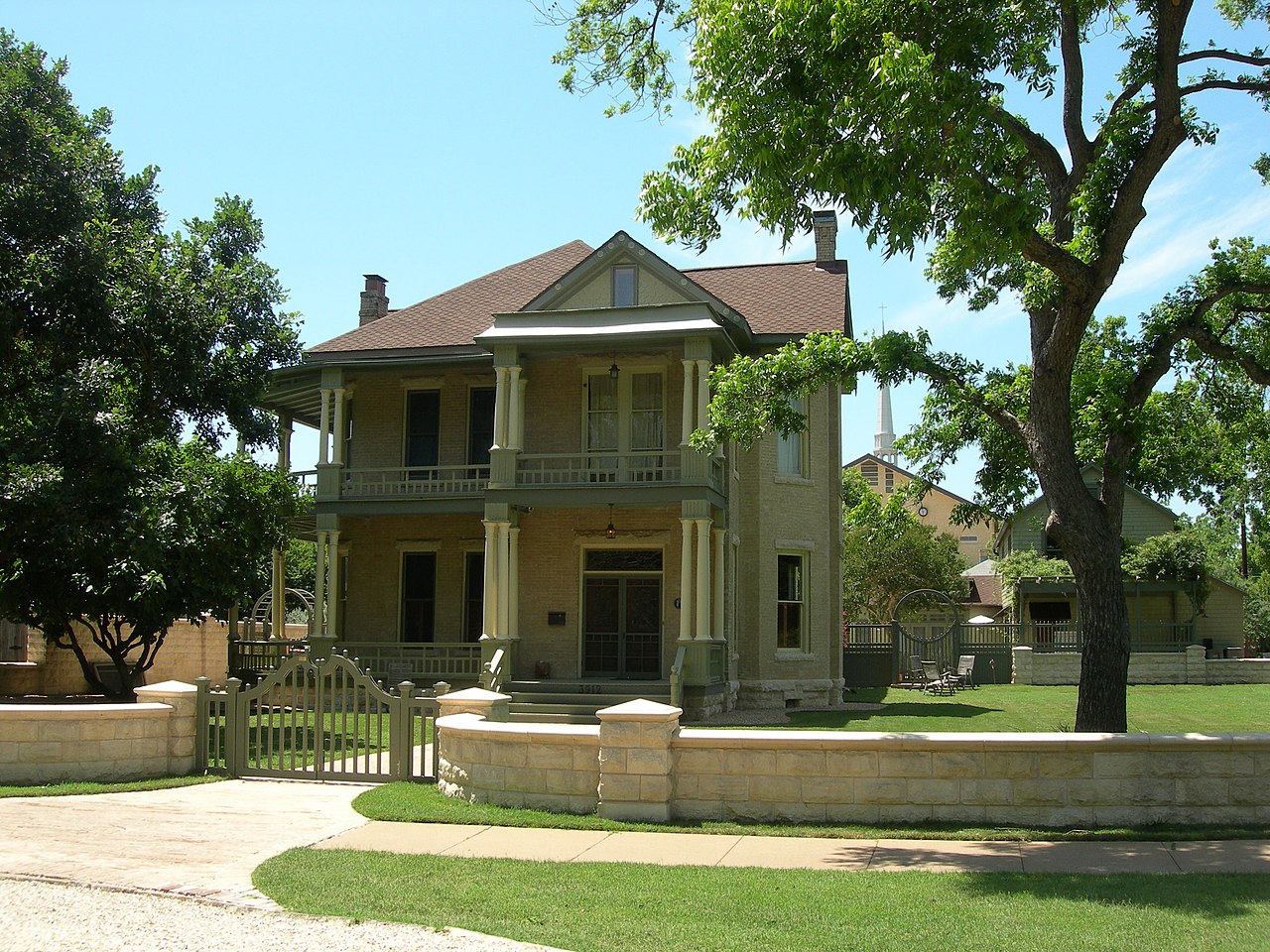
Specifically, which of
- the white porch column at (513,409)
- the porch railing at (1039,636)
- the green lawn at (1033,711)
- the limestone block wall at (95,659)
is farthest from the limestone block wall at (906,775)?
the porch railing at (1039,636)

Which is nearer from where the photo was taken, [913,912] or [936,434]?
[913,912]

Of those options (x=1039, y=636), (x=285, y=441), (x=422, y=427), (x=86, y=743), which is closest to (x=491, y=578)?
(x=422, y=427)

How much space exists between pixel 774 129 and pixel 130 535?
10673 millimetres

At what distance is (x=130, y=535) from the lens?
16.4m

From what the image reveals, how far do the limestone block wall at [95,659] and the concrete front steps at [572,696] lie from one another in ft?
18.8

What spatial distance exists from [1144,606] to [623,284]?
85.6 feet

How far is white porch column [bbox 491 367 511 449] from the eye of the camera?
21547 mm

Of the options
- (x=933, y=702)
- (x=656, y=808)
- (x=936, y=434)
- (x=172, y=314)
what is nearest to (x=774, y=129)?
(x=936, y=434)

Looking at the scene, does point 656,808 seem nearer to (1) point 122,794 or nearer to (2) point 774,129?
(1) point 122,794

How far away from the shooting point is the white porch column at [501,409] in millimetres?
21547

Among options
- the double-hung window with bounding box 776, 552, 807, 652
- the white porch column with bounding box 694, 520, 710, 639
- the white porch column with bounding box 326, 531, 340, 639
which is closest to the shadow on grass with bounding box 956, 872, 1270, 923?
the white porch column with bounding box 694, 520, 710, 639

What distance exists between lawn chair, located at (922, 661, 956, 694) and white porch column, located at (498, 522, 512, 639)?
11843mm

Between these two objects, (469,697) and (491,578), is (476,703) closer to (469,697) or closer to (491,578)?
(469,697)

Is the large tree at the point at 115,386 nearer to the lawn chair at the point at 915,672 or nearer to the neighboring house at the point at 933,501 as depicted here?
the lawn chair at the point at 915,672
